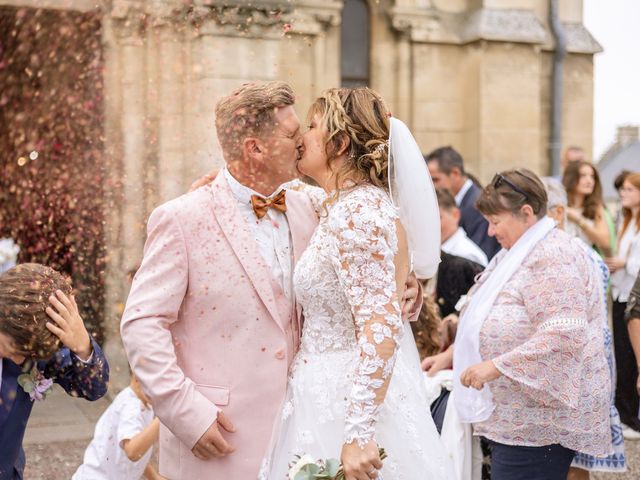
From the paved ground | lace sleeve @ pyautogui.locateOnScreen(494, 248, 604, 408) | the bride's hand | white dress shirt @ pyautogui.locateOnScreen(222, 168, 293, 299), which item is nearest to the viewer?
the bride's hand

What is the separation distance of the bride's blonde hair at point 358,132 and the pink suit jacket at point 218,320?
1.50ft

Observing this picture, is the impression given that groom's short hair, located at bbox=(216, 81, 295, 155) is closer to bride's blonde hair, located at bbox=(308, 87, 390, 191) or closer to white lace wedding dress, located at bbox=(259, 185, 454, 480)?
bride's blonde hair, located at bbox=(308, 87, 390, 191)

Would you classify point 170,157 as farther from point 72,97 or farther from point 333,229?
point 333,229

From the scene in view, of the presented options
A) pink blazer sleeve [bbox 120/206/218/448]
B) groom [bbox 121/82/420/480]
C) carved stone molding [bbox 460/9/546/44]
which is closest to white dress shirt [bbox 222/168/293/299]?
groom [bbox 121/82/420/480]

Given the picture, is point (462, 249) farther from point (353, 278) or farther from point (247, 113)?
point (353, 278)

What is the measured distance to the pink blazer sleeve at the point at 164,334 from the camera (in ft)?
11.1

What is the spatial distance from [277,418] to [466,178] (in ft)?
16.7

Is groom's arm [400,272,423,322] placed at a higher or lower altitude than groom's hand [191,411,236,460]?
higher

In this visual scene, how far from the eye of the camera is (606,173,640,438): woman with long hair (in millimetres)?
7828

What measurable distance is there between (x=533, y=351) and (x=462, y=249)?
2.09 meters

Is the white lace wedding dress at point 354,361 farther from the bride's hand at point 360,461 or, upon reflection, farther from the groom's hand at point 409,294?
the groom's hand at point 409,294

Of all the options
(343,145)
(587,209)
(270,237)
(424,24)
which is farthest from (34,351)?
(424,24)

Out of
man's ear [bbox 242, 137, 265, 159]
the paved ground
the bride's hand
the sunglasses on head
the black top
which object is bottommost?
the paved ground

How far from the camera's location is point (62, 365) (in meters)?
3.53
